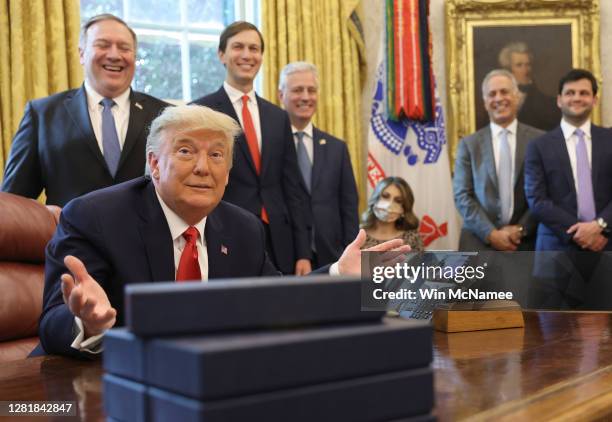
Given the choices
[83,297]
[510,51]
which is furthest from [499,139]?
[83,297]

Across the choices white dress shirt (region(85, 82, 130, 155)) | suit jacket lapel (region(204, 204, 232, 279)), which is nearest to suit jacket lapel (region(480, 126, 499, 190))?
white dress shirt (region(85, 82, 130, 155))

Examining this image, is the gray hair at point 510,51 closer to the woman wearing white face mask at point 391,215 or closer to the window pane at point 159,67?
→ the woman wearing white face mask at point 391,215

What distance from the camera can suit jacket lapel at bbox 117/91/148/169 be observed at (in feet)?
12.1

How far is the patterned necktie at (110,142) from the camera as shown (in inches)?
145

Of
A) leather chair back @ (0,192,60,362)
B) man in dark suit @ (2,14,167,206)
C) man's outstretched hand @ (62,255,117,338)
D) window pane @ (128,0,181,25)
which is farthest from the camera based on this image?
window pane @ (128,0,181,25)

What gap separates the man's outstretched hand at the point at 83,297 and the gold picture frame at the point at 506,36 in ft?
20.0

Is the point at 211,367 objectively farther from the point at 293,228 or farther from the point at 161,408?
the point at 293,228

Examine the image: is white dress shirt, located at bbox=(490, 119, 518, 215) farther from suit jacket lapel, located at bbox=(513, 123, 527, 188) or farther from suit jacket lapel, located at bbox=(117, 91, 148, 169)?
suit jacket lapel, located at bbox=(117, 91, 148, 169)

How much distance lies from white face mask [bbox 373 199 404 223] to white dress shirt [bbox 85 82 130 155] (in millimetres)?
2561

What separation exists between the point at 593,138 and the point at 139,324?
192 inches

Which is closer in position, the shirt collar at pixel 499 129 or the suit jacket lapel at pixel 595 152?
the suit jacket lapel at pixel 595 152

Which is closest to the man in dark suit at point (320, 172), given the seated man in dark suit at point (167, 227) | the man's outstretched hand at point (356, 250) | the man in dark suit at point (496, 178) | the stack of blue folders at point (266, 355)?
the man in dark suit at point (496, 178)

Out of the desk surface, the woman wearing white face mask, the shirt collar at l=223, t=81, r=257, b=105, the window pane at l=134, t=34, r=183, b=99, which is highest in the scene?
the window pane at l=134, t=34, r=183, b=99

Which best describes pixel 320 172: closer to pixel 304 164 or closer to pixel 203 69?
pixel 304 164
